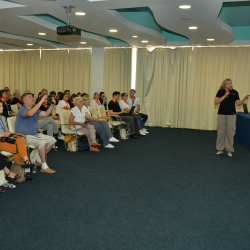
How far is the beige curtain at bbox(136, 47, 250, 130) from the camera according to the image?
1033 cm

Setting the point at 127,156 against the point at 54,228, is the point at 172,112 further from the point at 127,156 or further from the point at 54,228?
the point at 54,228

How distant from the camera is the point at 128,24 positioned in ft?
25.1

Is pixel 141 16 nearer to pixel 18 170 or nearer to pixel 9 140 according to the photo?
pixel 9 140

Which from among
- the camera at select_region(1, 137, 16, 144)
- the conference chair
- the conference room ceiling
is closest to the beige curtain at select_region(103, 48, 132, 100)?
the conference room ceiling

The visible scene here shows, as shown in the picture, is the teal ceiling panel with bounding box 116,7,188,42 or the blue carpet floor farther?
the teal ceiling panel with bounding box 116,7,188,42

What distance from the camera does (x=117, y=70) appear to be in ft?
37.3

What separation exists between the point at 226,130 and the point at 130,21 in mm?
3948

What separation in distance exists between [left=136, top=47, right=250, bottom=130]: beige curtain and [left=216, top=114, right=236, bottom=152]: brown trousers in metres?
4.28

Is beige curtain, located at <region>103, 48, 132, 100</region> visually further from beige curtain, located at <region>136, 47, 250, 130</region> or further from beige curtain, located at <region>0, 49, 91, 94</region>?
beige curtain, located at <region>0, 49, 91, 94</region>

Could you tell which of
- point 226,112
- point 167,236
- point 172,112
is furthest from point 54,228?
point 172,112

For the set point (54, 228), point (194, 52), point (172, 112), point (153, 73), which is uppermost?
point (194, 52)

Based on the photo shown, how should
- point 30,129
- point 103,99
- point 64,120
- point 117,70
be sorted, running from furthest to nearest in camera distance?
point 117,70
point 103,99
point 64,120
point 30,129

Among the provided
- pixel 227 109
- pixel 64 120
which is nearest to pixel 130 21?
pixel 64 120

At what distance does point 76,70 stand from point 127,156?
6.80 m
